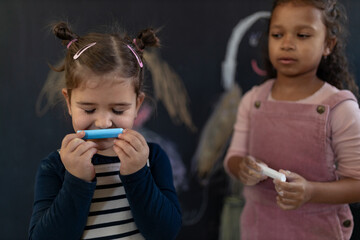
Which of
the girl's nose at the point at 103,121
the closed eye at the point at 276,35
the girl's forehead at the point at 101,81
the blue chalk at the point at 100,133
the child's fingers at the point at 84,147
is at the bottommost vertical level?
the child's fingers at the point at 84,147

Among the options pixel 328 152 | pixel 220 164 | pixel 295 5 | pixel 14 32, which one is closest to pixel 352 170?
pixel 328 152

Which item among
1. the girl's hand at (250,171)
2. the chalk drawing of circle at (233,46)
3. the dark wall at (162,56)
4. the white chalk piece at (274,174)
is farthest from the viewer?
the chalk drawing of circle at (233,46)

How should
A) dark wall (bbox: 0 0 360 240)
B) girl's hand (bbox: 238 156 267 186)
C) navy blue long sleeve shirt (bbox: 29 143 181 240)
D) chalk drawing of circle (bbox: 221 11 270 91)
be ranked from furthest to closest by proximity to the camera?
chalk drawing of circle (bbox: 221 11 270 91), dark wall (bbox: 0 0 360 240), girl's hand (bbox: 238 156 267 186), navy blue long sleeve shirt (bbox: 29 143 181 240)

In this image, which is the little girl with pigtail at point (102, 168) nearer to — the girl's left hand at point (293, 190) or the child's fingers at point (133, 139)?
the child's fingers at point (133, 139)

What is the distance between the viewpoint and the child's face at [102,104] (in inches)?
28.8

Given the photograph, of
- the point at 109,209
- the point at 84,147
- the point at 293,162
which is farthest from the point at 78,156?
the point at 293,162

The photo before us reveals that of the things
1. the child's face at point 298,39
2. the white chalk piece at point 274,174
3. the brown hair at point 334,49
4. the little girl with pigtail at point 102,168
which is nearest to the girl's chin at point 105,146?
the little girl with pigtail at point 102,168

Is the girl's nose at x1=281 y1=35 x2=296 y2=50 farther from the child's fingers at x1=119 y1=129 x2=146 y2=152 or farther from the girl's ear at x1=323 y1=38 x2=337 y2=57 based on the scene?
the child's fingers at x1=119 y1=129 x2=146 y2=152

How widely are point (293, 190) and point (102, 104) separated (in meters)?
0.54

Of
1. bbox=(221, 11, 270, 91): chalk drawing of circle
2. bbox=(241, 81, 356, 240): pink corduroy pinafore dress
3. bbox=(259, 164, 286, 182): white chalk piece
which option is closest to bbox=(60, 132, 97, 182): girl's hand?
bbox=(259, 164, 286, 182): white chalk piece

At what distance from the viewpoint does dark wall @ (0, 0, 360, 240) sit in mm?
1253

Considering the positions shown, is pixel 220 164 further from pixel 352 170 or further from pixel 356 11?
pixel 356 11

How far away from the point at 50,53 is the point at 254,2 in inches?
33.5

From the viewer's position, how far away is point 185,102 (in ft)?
4.80
